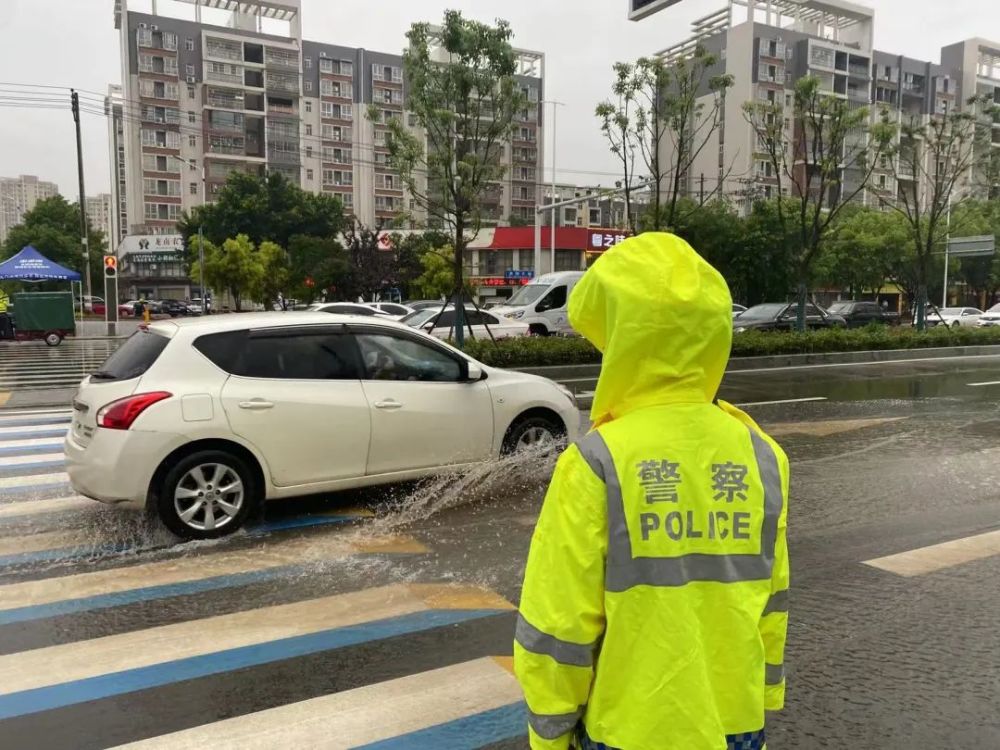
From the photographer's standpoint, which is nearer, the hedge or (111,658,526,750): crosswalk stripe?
(111,658,526,750): crosswalk stripe

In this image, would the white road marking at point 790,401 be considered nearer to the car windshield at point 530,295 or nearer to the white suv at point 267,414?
the white suv at point 267,414

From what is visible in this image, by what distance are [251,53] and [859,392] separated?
7688cm

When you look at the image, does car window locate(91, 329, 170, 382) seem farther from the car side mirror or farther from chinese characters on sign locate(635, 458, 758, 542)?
chinese characters on sign locate(635, 458, 758, 542)

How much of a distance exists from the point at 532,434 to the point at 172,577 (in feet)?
10.7

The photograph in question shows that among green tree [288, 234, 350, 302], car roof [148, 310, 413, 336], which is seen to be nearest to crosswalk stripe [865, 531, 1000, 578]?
car roof [148, 310, 413, 336]

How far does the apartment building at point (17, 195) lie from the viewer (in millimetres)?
142750

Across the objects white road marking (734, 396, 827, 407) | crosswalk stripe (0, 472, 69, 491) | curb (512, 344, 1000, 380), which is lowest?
crosswalk stripe (0, 472, 69, 491)

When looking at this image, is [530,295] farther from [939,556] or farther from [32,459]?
[939,556]

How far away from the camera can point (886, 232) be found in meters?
44.7

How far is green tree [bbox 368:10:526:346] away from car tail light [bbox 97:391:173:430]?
995 centimetres

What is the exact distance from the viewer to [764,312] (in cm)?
2439

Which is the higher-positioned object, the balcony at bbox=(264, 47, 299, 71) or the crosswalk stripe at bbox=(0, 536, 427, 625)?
the balcony at bbox=(264, 47, 299, 71)

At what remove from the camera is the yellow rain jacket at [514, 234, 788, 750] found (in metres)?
1.60

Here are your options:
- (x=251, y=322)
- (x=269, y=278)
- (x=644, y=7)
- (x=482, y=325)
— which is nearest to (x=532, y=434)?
(x=251, y=322)
